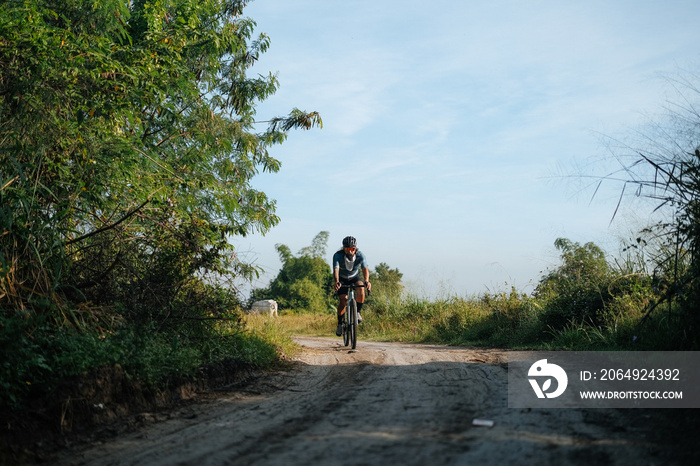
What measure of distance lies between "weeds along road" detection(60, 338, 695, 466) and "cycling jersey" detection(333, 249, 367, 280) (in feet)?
15.4

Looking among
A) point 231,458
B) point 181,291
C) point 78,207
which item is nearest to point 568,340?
point 181,291

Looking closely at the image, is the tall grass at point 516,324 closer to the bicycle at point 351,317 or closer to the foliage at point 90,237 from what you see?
the bicycle at point 351,317

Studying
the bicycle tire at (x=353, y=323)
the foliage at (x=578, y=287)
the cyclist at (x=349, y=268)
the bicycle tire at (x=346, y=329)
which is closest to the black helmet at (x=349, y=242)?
the cyclist at (x=349, y=268)

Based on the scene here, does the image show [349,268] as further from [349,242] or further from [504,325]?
[504,325]

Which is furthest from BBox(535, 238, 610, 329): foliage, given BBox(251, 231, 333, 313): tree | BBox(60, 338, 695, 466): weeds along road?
BBox(251, 231, 333, 313): tree

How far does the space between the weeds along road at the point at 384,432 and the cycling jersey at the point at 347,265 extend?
4695mm

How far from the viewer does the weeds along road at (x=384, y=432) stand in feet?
11.9

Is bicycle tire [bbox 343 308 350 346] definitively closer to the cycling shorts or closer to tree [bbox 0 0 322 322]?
the cycling shorts

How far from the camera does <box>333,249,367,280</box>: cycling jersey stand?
11148mm

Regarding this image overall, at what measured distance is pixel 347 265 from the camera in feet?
36.7

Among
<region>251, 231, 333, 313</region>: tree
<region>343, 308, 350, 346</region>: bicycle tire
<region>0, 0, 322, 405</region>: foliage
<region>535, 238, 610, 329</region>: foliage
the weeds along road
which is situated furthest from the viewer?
<region>251, 231, 333, 313</region>: tree

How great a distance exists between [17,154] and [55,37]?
170cm

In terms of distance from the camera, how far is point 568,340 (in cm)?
964

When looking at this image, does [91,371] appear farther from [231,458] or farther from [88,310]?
[231,458]
